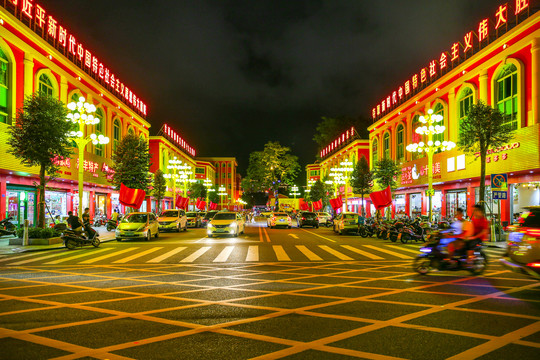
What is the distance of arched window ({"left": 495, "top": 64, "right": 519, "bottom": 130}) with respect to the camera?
25.4 m

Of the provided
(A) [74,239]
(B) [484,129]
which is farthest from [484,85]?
(A) [74,239]

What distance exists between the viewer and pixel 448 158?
3291 centimetres

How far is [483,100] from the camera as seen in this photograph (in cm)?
2864

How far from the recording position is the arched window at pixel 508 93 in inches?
999

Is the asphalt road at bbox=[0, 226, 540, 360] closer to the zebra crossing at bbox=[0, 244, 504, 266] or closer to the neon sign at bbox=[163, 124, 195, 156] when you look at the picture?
the zebra crossing at bbox=[0, 244, 504, 266]

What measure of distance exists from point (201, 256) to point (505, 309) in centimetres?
1020

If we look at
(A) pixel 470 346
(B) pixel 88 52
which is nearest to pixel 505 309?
(A) pixel 470 346

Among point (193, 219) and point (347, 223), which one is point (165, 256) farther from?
point (193, 219)

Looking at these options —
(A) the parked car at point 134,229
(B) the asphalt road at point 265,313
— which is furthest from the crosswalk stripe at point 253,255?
(A) the parked car at point 134,229

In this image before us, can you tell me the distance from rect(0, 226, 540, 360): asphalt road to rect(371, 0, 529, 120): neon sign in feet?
67.8

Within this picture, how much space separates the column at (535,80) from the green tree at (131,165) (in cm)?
2860

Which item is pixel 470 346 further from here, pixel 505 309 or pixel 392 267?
pixel 392 267

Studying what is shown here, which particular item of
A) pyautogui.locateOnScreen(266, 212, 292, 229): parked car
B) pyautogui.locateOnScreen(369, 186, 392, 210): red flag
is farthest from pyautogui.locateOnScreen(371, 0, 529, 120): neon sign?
pyautogui.locateOnScreen(266, 212, 292, 229): parked car

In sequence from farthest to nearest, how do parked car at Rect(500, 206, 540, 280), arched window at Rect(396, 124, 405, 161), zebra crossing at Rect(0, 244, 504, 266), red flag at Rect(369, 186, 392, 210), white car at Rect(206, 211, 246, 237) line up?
arched window at Rect(396, 124, 405, 161)
red flag at Rect(369, 186, 392, 210)
white car at Rect(206, 211, 246, 237)
zebra crossing at Rect(0, 244, 504, 266)
parked car at Rect(500, 206, 540, 280)
